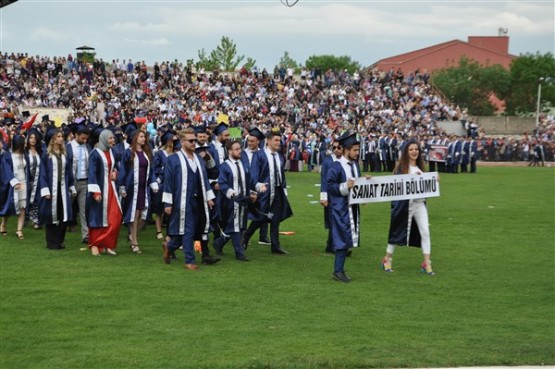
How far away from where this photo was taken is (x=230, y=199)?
13.5 metres

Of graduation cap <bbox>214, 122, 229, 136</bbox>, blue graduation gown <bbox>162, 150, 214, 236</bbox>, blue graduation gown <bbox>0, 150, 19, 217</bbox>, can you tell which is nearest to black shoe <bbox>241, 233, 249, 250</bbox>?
graduation cap <bbox>214, 122, 229, 136</bbox>

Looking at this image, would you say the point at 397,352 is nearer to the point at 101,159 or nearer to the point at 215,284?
the point at 215,284

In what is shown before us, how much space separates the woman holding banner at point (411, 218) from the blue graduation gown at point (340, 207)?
974 mm

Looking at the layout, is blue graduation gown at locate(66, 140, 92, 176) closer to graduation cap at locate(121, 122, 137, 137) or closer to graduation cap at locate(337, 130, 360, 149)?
graduation cap at locate(121, 122, 137, 137)

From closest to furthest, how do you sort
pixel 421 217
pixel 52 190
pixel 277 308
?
1. pixel 277 308
2. pixel 421 217
3. pixel 52 190

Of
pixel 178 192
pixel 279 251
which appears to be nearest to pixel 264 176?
pixel 279 251

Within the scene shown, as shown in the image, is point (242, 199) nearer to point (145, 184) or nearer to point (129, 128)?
point (145, 184)

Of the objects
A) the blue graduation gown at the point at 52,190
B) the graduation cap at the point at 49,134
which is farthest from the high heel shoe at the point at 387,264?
the graduation cap at the point at 49,134

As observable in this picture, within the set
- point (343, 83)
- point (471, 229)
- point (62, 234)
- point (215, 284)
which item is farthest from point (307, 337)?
point (343, 83)

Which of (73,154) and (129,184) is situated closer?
(129,184)

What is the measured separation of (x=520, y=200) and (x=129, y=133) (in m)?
13.8

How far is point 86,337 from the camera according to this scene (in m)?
8.41

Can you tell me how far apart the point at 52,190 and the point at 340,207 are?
474 centimetres

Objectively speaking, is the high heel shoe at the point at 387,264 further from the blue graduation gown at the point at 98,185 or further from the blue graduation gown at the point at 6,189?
the blue graduation gown at the point at 6,189
